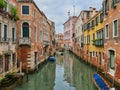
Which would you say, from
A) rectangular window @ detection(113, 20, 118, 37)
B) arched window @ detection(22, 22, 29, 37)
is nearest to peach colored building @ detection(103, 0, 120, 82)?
rectangular window @ detection(113, 20, 118, 37)

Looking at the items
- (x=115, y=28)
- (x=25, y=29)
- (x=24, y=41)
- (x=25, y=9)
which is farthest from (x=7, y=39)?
(x=115, y=28)

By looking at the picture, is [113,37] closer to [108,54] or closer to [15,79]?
[108,54]

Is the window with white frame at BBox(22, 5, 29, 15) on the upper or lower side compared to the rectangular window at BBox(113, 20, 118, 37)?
upper

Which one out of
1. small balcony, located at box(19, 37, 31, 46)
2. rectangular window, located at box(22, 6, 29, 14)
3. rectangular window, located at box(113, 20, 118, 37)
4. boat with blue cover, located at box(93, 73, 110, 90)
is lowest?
boat with blue cover, located at box(93, 73, 110, 90)

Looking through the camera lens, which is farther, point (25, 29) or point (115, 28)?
point (25, 29)

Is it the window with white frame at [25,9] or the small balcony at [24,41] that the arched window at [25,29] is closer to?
the small balcony at [24,41]

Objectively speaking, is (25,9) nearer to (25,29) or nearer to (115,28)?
(25,29)

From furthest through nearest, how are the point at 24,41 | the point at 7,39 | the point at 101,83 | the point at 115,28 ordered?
the point at 24,41 → the point at 7,39 → the point at 115,28 → the point at 101,83

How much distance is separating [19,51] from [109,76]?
352 inches

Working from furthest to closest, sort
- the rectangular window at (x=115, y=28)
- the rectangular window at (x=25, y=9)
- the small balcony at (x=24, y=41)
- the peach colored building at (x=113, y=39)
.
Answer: the rectangular window at (x=25, y=9)
the small balcony at (x=24, y=41)
the rectangular window at (x=115, y=28)
the peach colored building at (x=113, y=39)

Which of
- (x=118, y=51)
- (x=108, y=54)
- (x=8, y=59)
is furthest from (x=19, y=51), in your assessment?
(x=118, y=51)

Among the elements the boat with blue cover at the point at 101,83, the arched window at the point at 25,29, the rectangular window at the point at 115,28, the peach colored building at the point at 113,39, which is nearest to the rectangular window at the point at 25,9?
the arched window at the point at 25,29

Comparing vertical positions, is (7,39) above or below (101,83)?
above

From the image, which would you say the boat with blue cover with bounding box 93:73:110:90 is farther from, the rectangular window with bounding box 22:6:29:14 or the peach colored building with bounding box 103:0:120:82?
the rectangular window with bounding box 22:6:29:14
